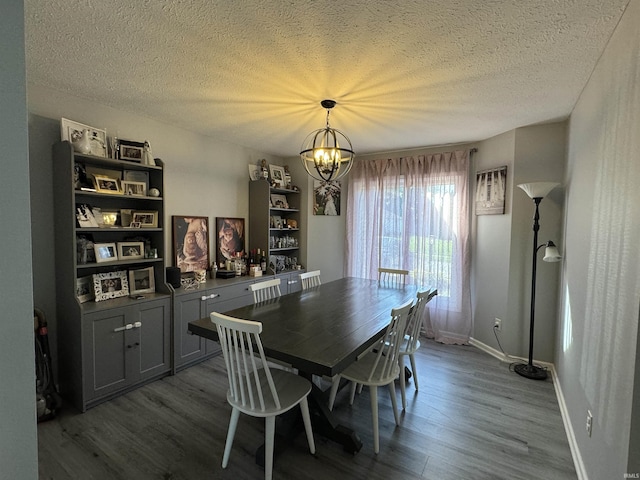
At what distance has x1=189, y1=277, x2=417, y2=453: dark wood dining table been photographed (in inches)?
65.0

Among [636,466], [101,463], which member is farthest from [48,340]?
[636,466]

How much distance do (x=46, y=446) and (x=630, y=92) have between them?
12.9 ft

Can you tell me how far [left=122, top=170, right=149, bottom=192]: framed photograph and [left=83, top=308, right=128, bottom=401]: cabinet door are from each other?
4.14ft

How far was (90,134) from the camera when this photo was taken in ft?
8.44

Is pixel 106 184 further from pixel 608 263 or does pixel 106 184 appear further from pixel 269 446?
pixel 608 263

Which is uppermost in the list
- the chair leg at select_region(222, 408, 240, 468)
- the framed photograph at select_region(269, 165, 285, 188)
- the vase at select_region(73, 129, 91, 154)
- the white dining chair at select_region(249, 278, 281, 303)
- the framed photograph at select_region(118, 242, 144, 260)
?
the framed photograph at select_region(269, 165, 285, 188)

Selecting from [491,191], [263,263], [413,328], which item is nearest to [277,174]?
[263,263]

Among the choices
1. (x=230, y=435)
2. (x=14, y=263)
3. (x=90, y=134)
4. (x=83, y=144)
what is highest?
(x=90, y=134)

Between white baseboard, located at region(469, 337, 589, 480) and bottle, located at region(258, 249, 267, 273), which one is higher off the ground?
bottle, located at region(258, 249, 267, 273)

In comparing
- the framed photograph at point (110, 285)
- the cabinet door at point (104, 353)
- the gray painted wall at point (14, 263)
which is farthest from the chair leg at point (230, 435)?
the framed photograph at point (110, 285)

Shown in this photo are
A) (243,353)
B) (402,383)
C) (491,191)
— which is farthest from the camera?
(491,191)

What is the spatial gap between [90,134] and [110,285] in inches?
52.4

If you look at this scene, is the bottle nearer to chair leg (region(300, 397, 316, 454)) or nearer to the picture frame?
the picture frame

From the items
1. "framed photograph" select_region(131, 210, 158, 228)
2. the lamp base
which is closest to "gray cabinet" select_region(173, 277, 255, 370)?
"framed photograph" select_region(131, 210, 158, 228)
